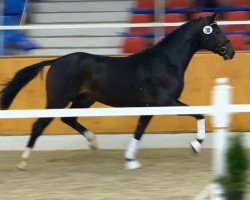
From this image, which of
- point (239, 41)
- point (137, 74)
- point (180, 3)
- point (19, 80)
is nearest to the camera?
point (137, 74)

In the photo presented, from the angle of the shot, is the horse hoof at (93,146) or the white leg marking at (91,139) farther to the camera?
the horse hoof at (93,146)

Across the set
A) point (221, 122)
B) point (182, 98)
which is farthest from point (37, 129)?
point (221, 122)

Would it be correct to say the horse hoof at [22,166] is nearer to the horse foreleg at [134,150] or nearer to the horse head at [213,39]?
the horse foreleg at [134,150]

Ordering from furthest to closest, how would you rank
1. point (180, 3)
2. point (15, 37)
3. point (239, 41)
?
1. point (180, 3)
2. point (239, 41)
3. point (15, 37)

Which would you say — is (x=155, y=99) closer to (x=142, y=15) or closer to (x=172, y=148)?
(x=172, y=148)

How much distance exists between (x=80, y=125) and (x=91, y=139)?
0.77 feet

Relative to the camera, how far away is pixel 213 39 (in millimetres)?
9039

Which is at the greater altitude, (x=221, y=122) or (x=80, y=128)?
(x=221, y=122)

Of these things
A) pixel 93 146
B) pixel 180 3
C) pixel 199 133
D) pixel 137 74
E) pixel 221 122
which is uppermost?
pixel 221 122

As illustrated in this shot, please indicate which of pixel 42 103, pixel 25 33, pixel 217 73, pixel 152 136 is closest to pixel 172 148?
pixel 152 136

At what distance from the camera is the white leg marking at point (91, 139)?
9492mm

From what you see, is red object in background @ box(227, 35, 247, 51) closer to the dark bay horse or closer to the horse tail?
the dark bay horse

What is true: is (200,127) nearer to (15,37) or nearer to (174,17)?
(174,17)

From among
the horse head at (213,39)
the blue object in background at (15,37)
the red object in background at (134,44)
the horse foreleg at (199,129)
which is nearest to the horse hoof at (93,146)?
the horse foreleg at (199,129)
